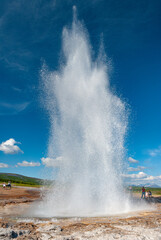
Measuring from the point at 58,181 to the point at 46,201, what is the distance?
2.31 meters

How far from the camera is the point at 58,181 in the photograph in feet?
67.6

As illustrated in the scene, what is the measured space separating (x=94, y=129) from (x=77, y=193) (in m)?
7.04

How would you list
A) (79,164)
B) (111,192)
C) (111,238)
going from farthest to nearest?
(79,164) < (111,192) < (111,238)

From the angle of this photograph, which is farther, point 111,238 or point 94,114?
point 94,114

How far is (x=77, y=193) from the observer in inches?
795

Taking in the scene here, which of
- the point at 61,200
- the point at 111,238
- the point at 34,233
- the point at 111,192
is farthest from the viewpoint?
the point at 61,200

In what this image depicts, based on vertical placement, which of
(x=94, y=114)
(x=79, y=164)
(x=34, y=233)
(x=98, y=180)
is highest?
(x=94, y=114)

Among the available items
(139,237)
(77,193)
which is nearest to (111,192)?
(77,193)

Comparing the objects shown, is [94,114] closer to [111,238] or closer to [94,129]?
[94,129]

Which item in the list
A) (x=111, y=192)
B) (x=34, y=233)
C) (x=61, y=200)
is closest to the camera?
(x=34, y=233)

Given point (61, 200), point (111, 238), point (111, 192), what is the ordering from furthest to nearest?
point (61, 200), point (111, 192), point (111, 238)

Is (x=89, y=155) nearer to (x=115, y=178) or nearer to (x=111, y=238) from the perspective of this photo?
(x=115, y=178)

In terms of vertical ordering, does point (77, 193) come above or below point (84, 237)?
above

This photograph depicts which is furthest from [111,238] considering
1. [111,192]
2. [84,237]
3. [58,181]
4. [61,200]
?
[58,181]
